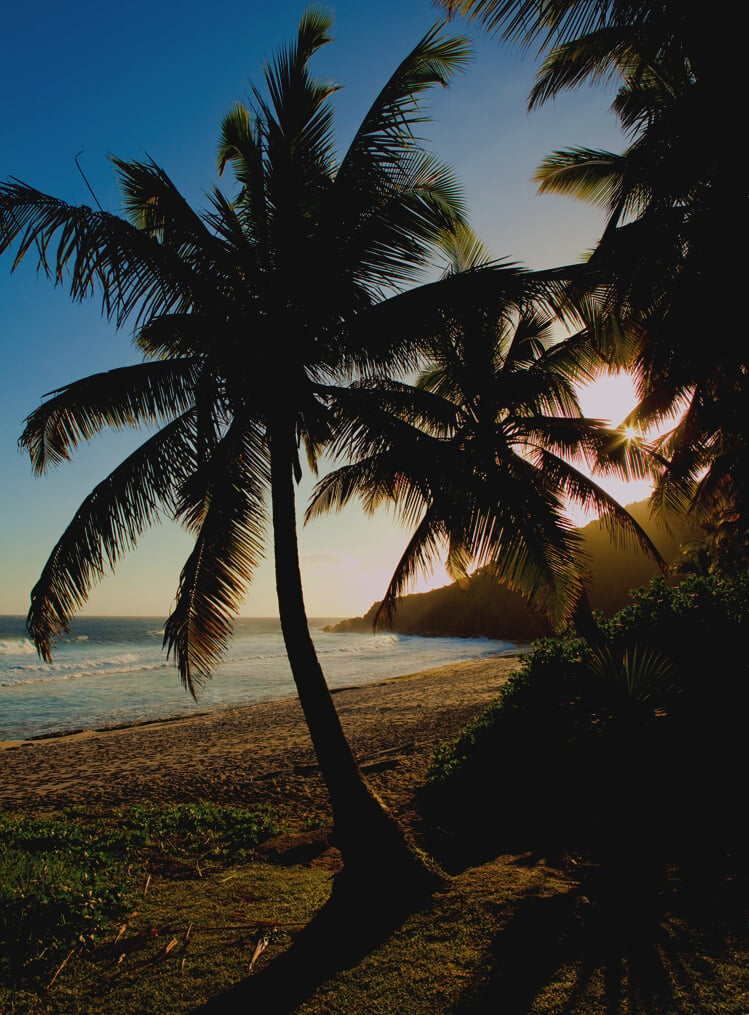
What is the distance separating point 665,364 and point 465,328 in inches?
172

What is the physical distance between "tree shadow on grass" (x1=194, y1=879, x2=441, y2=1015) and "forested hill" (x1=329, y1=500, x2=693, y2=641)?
43773mm

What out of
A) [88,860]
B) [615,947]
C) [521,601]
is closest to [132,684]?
[88,860]

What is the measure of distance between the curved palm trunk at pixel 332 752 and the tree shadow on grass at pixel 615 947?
1.04 metres

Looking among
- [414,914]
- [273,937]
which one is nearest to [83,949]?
[273,937]

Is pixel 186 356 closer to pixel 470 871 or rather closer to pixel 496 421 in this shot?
pixel 470 871

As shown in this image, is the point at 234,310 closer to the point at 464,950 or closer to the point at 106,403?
the point at 106,403

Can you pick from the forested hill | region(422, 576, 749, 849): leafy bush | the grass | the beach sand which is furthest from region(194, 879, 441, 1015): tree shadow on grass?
the forested hill

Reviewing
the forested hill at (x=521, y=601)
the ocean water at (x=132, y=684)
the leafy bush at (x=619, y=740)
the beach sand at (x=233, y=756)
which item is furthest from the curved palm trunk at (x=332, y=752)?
the forested hill at (x=521, y=601)

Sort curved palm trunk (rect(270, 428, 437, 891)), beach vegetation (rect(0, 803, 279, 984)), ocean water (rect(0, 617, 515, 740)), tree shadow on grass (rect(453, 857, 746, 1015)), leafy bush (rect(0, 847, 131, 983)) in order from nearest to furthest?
tree shadow on grass (rect(453, 857, 746, 1015)) → leafy bush (rect(0, 847, 131, 983)) → beach vegetation (rect(0, 803, 279, 984)) → curved palm trunk (rect(270, 428, 437, 891)) → ocean water (rect(0, 617, 515, 740))

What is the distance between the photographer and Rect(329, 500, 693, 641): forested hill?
5021 centimetres

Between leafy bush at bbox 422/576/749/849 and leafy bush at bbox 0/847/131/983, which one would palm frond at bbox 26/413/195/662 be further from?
leafy bush at bbox 422/576/749/849

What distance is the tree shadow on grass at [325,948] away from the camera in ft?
9.42

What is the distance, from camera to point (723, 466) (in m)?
11.4

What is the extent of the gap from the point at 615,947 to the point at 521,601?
47.9 meters
